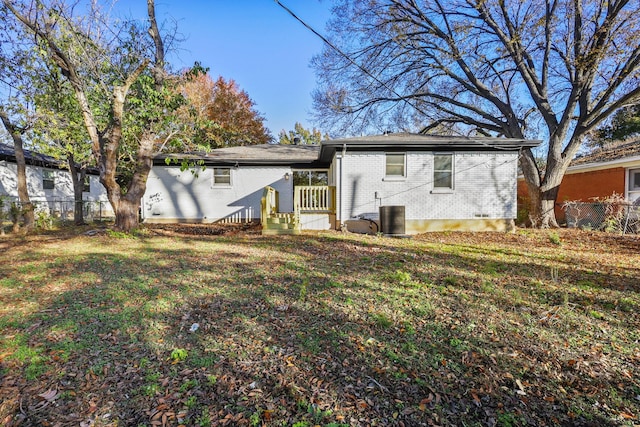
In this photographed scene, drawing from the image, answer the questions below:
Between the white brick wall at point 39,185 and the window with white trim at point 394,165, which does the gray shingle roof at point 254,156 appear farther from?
the white brick wall at point 39,185

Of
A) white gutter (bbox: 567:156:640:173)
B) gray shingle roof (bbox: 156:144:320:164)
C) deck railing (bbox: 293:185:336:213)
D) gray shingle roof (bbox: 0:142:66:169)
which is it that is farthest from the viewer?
gray shingle roof (bbox: 0:142:66:169)

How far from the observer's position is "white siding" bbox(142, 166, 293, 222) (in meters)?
14.2

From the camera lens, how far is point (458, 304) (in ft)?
13.6

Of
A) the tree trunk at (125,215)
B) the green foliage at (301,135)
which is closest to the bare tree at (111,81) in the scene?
the tree trunk at (125,215)

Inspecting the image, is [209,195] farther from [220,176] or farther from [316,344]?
[316,344]

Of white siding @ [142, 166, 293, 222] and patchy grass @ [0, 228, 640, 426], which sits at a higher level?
white siding @ [142, 166, 293, 222]

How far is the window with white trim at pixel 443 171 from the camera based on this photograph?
36.7 feet

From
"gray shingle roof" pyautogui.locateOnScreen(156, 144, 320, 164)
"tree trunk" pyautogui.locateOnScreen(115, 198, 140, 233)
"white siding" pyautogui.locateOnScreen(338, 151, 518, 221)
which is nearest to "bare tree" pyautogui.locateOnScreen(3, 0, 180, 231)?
"tree trunk" pyautogui.locateOnScreen(115, 198, 140, 233)

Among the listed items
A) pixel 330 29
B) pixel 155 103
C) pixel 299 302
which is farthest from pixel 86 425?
pixel 330 29

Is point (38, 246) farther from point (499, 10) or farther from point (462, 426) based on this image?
point (499, 10)

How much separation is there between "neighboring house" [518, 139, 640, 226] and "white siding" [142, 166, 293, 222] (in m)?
12.6

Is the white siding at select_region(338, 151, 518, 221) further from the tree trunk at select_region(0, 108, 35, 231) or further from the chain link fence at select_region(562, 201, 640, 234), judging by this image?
the tree trunk at select_region(0, 108, 35, 231)

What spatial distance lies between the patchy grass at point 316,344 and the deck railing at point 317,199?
5.33 metres

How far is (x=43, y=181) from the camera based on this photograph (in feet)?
57.8
